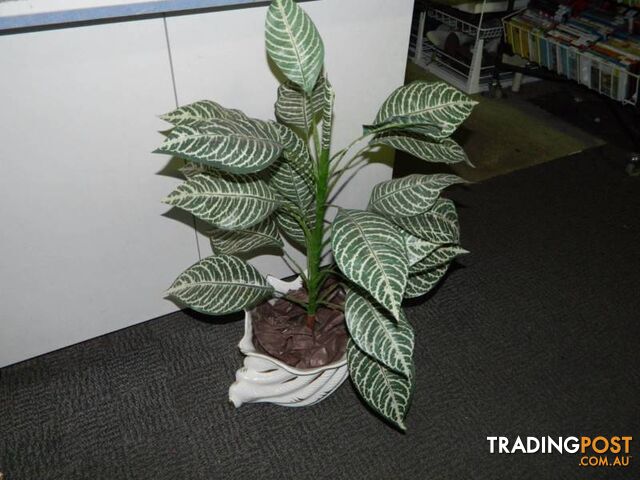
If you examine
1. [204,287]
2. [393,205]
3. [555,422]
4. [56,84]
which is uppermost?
[56,84]

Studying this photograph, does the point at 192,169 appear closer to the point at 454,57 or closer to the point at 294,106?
the point at 294,106

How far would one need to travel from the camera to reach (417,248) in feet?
3.49

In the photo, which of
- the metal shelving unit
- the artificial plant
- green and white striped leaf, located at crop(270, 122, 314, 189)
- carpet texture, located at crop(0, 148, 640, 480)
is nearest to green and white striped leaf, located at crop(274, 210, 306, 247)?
the artificial plant

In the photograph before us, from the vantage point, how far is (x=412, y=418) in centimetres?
143

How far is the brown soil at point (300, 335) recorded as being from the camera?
4.23 feet

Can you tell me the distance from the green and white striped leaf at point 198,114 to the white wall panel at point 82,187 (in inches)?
9.2

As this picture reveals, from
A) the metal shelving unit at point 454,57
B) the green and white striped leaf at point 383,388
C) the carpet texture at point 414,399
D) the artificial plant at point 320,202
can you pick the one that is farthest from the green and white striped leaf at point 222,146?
the metal shelving unit at point 454,57

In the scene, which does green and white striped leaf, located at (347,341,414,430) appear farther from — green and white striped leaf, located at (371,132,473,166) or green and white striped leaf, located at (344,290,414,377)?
green and white striped leaf, located at (371,132,473,166)

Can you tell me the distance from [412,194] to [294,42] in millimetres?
373

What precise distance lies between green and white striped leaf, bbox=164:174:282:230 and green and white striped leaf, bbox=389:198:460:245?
0.28 m

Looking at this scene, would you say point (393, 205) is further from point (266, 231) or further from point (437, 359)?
point (437, 359)

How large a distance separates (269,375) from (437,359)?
22.1 inches

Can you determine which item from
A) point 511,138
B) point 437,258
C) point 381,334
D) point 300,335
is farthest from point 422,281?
point 511,138

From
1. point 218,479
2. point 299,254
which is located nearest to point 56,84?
point 299,254
